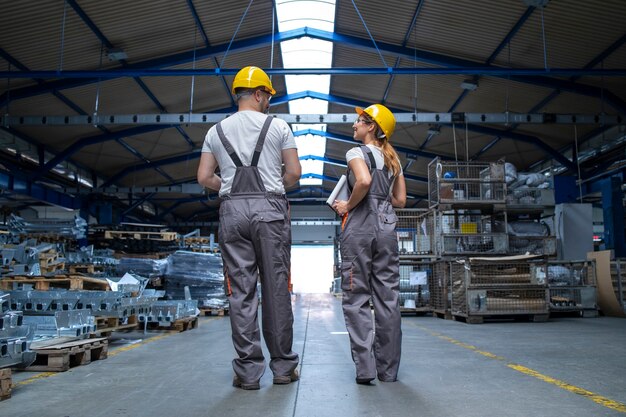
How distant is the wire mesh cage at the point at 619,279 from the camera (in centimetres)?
1066

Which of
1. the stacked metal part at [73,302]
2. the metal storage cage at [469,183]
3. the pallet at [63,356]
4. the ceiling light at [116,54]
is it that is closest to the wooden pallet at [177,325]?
the stacked metal part at [73,302]

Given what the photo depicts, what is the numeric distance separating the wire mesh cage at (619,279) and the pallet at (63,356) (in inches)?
403

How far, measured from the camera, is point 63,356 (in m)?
3.93

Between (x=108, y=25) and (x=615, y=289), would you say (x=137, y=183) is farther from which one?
(x=615, y=289)

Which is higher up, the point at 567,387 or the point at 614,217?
the point at 614,217

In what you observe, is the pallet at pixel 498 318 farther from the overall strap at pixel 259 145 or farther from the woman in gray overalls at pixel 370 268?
the overall strap at pixel 259 145

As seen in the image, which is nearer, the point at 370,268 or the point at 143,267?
the point at 370,268

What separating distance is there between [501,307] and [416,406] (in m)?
7.09

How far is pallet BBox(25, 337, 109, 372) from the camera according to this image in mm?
3926

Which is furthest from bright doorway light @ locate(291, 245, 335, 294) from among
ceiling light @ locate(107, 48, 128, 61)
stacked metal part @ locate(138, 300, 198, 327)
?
stacked metal part @ locate(138, 300, 198, 327)

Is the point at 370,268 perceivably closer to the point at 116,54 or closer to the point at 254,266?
the point at 254,266

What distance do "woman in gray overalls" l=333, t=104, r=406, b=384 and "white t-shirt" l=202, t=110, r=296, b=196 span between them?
0.48m

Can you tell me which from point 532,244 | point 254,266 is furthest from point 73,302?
point 532,244

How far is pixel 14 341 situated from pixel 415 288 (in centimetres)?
965
